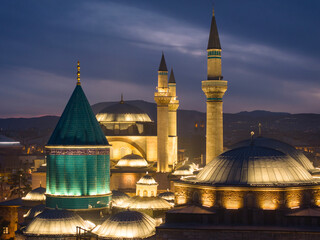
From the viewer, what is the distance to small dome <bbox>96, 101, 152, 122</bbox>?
51125 millimetres

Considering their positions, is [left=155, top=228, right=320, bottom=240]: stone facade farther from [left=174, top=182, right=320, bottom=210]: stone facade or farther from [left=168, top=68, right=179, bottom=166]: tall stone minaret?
[left=168, top=68, right=179, bottom=166]: tall stone minaret

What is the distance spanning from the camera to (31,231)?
2594 centimetres

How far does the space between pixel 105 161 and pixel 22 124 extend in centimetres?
16351

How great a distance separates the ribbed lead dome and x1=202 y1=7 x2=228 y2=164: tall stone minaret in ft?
31.8

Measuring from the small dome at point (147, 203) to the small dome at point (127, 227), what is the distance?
503 centimetres

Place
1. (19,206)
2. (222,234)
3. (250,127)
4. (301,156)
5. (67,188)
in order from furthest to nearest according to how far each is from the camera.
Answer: (250,127)
(19,206)
(301,156)
(67,188)
(222,234)

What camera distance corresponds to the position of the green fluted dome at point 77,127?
29672 mm

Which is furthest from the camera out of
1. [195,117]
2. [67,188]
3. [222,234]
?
[195,117]

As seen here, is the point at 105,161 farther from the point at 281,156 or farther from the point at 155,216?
the point at 281,156

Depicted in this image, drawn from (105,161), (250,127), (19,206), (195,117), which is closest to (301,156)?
(105,161)

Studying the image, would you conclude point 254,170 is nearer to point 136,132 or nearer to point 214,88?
point 214,88

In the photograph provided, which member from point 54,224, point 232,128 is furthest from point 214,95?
point 232,128

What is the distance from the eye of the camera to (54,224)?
2617 centimetres

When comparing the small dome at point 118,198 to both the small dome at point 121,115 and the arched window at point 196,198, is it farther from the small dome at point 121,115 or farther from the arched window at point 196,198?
the small dome at point 121,115
